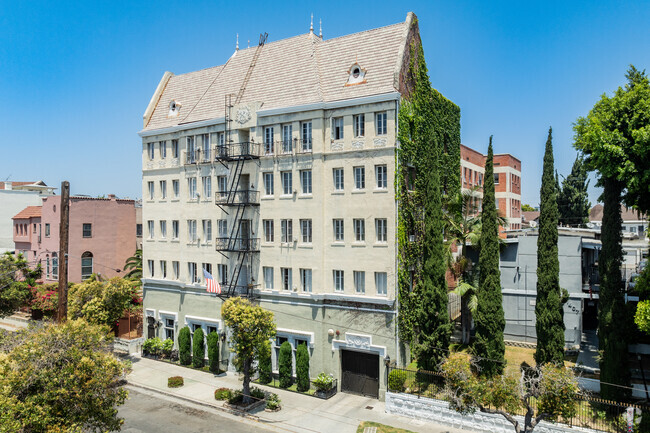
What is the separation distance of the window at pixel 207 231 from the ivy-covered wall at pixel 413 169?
15908 millimetres

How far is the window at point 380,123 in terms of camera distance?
3094 cm

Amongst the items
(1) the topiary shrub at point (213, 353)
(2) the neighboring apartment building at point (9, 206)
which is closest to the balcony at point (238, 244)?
(1) the topiary shrub at point (213, 353)

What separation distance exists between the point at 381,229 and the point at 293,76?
1357 cm

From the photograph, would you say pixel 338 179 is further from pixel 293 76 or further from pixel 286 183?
pixel 293 76

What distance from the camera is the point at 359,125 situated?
105ft

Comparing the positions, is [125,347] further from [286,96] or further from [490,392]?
[490,392]

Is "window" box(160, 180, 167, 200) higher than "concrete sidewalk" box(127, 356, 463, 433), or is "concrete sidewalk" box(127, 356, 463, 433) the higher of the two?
"window" box(160, 180, 167, 200)

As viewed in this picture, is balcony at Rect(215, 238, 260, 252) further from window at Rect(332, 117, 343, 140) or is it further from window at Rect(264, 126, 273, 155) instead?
window at Rect(332, 117, 343, 140)

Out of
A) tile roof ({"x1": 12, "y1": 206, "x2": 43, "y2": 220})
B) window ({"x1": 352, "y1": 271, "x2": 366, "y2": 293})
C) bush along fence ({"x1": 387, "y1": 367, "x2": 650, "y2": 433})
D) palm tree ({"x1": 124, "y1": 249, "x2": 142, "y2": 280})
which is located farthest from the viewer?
tile roof ({"x1": 12, "y1": 206, "x2": 43, "y2": 220})

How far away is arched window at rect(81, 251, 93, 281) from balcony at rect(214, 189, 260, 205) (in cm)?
2330

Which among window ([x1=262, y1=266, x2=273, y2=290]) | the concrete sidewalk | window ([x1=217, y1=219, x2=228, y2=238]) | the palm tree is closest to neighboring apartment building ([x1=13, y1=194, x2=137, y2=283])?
the palm tree

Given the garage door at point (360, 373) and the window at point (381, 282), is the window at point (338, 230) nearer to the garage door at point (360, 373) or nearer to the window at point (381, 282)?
the window at point (381, 282)

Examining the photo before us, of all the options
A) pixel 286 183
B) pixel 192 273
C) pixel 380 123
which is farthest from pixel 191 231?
pixel 380 123

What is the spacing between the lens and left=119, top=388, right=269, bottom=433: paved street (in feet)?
88.8
